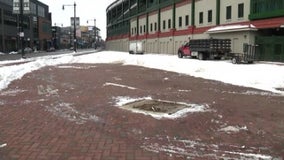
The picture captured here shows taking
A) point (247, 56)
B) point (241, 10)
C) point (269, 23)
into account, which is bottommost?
point (247, 56)

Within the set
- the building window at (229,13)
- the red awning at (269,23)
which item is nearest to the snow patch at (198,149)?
the red awning at (269,23)

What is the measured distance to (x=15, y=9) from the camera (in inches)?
1780

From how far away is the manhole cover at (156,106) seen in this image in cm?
1071

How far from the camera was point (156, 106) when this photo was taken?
1134cm

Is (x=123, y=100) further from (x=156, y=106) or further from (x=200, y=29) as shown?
(x=200, y=29)

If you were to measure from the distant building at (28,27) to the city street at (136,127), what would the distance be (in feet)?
278

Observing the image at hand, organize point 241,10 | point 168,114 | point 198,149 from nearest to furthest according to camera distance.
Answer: point 198,149, point 168,114, point 241,10

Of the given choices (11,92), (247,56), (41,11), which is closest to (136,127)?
(11,92)

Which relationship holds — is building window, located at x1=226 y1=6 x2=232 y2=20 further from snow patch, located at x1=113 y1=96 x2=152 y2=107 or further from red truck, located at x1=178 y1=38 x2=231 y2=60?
snow patch, located at x1=113 y1=96 x2=152 y2=107

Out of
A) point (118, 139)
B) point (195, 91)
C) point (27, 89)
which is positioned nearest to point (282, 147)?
point (118, 139)

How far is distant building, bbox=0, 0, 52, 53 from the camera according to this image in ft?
307

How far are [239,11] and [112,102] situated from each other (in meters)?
32.5

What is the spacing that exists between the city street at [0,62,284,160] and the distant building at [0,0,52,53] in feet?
278

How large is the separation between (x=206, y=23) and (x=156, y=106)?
3993 cm
